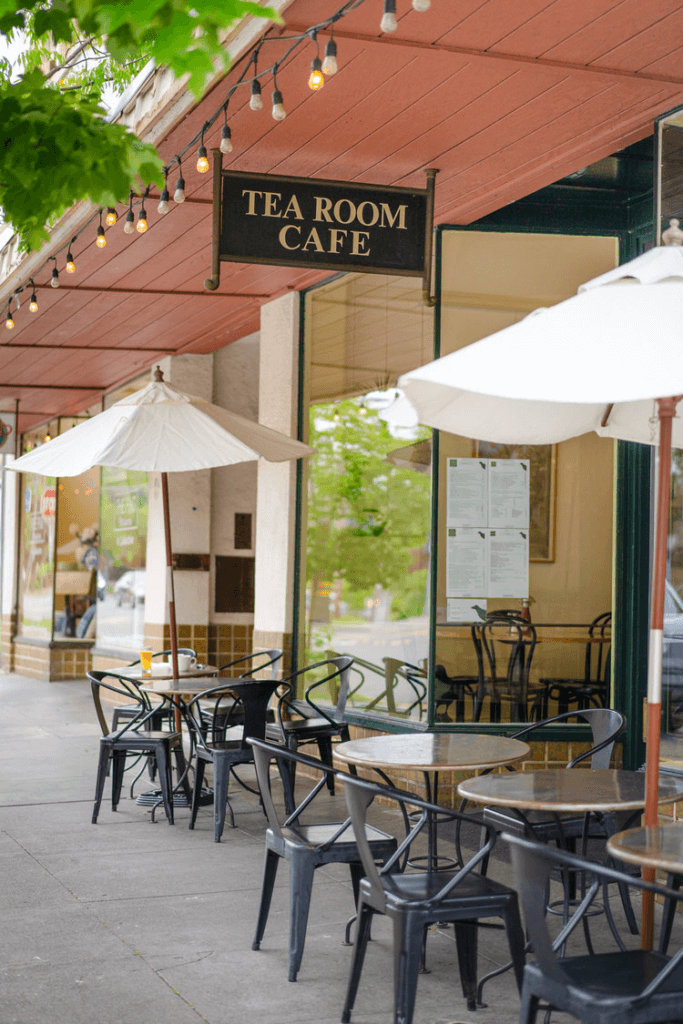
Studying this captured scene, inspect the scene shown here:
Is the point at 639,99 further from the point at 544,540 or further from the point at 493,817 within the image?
the point at 493,817

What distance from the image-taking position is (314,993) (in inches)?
153

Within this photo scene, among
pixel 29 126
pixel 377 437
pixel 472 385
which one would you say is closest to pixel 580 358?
pixel 472 385

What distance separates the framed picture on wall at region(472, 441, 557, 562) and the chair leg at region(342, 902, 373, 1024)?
135 inches

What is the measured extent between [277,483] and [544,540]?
96.2 inches

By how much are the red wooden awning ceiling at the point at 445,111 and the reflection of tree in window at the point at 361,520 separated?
47.4 inches

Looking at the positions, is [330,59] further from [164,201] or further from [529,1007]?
[529,1007]

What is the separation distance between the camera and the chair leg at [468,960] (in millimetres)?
3740

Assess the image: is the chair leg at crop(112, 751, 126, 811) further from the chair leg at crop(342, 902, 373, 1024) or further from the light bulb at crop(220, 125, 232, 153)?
the light bulb at crop(220, 125, 232, 153)

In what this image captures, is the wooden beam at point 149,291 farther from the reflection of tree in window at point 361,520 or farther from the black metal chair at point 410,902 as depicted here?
the black metal chair at point 410,902

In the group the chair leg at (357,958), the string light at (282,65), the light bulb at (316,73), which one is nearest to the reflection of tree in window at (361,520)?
the string light at (282,65)

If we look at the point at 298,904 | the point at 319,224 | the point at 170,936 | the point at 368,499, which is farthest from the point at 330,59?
the point at 368,499

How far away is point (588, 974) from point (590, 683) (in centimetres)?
409

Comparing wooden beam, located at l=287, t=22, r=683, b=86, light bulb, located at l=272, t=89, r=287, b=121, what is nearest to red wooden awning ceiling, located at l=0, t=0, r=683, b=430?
wooden beam, located at l=287, t=22, r=683, b=86

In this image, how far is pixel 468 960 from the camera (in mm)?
3762
